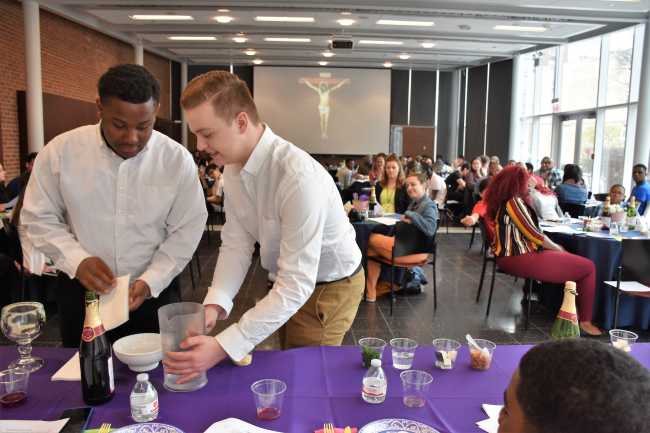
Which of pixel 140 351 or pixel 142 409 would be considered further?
pixel 140 351

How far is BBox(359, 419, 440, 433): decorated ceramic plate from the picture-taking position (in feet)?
3.55

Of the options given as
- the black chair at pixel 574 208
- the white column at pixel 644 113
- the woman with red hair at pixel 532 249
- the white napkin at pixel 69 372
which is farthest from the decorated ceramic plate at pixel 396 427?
the white column at pixel 644 113

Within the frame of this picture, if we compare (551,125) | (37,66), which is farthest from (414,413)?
(551,125)

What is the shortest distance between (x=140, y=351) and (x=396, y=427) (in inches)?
33.4

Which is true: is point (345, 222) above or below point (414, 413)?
above

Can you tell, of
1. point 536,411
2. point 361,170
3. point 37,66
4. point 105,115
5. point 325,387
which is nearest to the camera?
point 536,411

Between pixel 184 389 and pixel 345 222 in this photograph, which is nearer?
pixel 184 389

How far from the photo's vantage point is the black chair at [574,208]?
5.77 m

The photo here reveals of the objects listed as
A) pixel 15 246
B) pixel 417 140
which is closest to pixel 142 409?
pixel 15 246

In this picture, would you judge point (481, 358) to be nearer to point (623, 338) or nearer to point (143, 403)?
point (623, 338)

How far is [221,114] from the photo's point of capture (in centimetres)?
129

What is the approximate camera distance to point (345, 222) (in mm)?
1602

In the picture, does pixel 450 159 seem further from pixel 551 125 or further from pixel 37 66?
pixel 37 66

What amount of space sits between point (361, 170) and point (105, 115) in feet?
35.7
